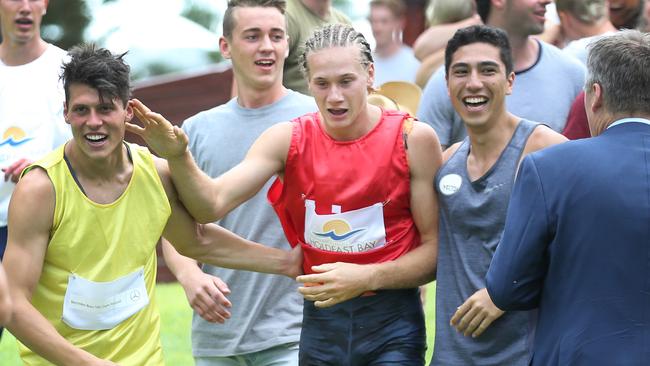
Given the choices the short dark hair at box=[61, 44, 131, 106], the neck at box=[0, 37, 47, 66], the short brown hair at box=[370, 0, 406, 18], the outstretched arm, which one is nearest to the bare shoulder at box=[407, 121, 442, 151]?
→ the outstretched arm

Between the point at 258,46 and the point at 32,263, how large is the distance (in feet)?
5.65

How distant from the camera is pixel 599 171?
12.5ft

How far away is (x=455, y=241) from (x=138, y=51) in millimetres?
11747

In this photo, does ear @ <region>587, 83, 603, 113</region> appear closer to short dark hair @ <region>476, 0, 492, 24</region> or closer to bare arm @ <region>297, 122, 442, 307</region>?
bare arm @ <region>297, 122, 442, 307</region>

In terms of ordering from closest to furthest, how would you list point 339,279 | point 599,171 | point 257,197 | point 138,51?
point 599,171 < point 339,279 < point 257,197 < point 138,51

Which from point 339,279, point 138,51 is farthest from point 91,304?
point 138,51

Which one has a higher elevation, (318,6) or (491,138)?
(318,6)


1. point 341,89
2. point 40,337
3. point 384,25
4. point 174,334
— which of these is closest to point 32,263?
point 40,337

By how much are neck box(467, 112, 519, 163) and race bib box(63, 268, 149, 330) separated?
140 centimetres

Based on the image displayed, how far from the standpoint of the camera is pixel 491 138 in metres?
4.85

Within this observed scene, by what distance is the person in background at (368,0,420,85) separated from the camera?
32.4ft

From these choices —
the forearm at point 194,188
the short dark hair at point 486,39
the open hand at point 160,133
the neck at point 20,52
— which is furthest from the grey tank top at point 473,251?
the neck at point 20,52

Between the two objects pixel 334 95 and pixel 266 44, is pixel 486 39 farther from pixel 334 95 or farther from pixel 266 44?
pixel 266 44

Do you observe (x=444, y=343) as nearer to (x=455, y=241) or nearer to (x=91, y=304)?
(x=455, y=241)
